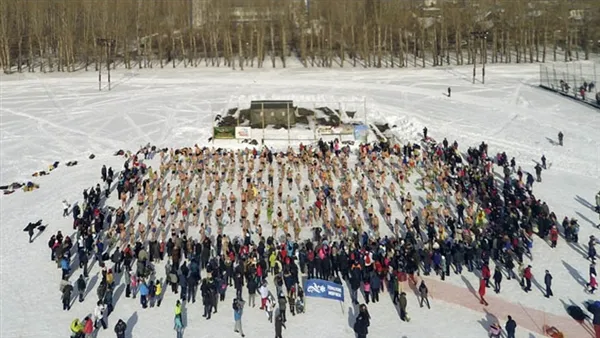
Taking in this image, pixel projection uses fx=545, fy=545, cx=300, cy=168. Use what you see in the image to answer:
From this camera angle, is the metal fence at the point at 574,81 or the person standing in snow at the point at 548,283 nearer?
the person standing in snow at the point at 548,283

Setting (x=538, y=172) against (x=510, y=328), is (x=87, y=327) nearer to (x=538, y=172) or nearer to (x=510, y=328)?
(x=510, y=328)

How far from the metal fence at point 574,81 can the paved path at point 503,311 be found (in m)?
31.4

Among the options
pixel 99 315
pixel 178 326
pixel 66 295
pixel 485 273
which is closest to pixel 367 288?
pixel 485 273

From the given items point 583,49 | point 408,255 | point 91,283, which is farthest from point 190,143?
point 583,49

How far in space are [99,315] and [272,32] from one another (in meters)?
61.2

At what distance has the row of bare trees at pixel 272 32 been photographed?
66875mm

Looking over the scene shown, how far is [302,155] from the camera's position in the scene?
30344mm

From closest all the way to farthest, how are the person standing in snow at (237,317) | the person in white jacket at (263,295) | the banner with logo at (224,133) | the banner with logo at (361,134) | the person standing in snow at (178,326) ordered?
the person standing in snow at (178,326) < the person standing in snow at (237,317) < the person in white jacket at (263,295) < the banner with logo at (361,134) < the banner with logo at (224,133)

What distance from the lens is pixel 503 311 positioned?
16.1 metres

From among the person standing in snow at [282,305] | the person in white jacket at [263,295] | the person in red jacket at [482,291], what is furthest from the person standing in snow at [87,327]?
the person in red jacket at [482,291]

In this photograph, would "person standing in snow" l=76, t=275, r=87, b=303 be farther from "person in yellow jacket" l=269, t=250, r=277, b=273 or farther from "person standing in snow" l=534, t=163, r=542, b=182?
"person standing in snow" l=534, t=163, r=542, b=182

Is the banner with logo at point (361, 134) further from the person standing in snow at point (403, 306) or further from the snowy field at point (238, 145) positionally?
the person standing in snow at point (403, 306)

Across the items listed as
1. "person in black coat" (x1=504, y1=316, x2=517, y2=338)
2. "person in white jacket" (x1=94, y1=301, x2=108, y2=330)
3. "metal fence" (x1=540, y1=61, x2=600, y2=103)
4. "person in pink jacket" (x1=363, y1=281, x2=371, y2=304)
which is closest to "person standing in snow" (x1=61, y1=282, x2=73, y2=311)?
"person in white jacket" (x1=94, y1=301, x2=108, y2=330)

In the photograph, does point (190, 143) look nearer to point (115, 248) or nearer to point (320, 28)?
point (115, 248)
